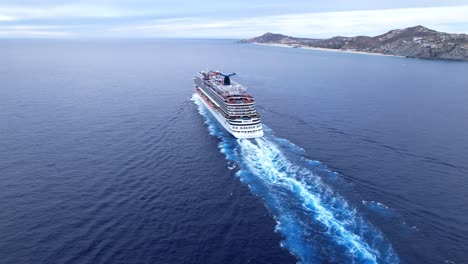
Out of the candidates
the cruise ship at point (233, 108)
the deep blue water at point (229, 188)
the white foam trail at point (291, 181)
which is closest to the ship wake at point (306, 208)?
the white foam trail at point (291, 181)

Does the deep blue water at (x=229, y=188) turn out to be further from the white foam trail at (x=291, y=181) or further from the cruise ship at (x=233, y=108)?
the cruise ship at (x=233, y=108)

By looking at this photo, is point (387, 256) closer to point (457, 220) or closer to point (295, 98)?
point (457, 220)

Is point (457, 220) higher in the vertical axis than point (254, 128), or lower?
lower

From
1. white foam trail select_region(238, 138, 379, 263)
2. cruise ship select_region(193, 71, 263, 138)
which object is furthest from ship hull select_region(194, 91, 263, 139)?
white foam trail select_region(238, 138, 379, 263)

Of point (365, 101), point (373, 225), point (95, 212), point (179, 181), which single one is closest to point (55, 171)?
point (95, 212)

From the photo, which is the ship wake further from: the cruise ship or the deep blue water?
the cruise ship

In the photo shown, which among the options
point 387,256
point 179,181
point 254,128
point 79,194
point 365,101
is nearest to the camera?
point 387,256

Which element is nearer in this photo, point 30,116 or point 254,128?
point 254,128
